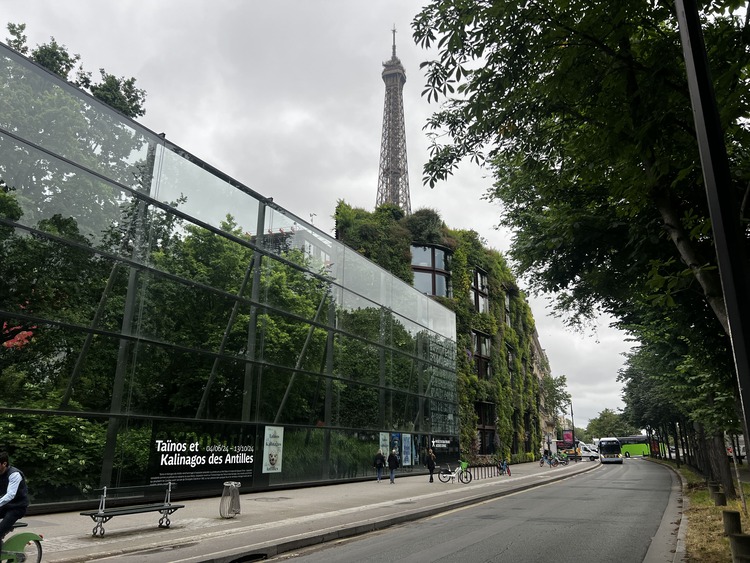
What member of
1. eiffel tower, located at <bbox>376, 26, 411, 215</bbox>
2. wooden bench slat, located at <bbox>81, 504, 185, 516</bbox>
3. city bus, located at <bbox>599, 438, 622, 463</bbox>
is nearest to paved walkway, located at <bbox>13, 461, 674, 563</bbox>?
wooden bench slat, located at <bbox>81, 504, 185, 516</bbox>

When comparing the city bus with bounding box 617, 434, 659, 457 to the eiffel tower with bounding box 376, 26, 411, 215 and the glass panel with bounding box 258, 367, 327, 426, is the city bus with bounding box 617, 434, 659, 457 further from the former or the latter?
the glass panel with bounding box 258, 367, 327, 426

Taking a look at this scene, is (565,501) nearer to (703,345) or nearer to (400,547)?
(703,345)

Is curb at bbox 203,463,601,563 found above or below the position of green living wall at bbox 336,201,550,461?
below

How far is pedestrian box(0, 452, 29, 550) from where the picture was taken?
670 centimetres

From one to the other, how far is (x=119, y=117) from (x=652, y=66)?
14222mm

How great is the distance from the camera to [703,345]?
11.3 meters

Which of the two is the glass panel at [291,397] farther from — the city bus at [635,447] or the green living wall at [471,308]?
the city bus at [635,447]

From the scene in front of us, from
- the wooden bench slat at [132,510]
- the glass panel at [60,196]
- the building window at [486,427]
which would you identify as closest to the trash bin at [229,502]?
the wooden bench slat at [132,510]

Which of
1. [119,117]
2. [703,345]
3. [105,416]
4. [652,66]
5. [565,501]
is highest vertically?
[119,117]

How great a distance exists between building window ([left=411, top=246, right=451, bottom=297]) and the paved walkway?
27485mm

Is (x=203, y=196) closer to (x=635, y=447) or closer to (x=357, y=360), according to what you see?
(x=357, y=360)

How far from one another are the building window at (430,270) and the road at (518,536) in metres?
28.6

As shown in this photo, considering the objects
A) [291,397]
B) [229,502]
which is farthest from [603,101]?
[291,397]

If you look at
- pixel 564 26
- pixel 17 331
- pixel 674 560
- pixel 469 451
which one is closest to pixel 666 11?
pixel 564 26
